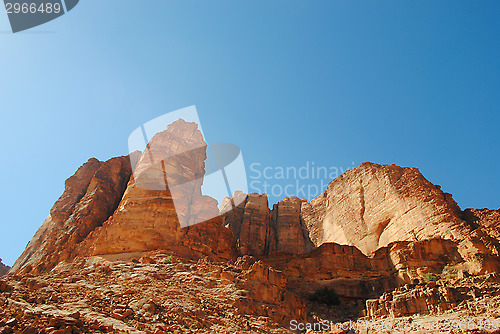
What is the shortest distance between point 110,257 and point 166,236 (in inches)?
203

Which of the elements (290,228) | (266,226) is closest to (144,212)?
(266,226)

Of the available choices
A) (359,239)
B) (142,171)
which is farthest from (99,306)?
(359,239)

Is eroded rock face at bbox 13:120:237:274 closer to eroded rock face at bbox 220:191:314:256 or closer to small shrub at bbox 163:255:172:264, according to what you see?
small shrub at bbox 163:255:172:264

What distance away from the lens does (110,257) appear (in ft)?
105

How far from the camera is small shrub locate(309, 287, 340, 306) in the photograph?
3247 cm

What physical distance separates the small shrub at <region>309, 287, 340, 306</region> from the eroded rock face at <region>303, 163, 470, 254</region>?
1380 cm

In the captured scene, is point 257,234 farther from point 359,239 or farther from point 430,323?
point 430,323

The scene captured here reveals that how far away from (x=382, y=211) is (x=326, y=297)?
70.0 feet

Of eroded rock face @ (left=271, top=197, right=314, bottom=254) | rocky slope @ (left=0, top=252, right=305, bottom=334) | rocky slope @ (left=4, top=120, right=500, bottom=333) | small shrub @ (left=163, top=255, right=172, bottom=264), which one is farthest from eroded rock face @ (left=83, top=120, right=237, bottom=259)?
eroded rock face @ (left=271, top=197, right=314, bottom=254)

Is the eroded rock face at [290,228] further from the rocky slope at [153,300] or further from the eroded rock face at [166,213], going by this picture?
the rocky slope at [153,300]

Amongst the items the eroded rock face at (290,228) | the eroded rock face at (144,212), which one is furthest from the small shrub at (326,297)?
the eroded rock face at (290,228)

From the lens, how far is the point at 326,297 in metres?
33.1

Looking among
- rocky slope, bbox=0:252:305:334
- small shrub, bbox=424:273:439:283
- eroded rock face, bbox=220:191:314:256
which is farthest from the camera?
eroded rock face, bbox=220:191:314:256

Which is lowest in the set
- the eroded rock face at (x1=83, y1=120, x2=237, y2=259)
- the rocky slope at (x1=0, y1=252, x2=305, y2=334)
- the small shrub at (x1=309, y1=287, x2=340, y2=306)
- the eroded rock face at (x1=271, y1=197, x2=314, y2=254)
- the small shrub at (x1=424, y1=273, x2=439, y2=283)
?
the rocky slope at (x1=0, y1=252, x2=305, y2=334)
